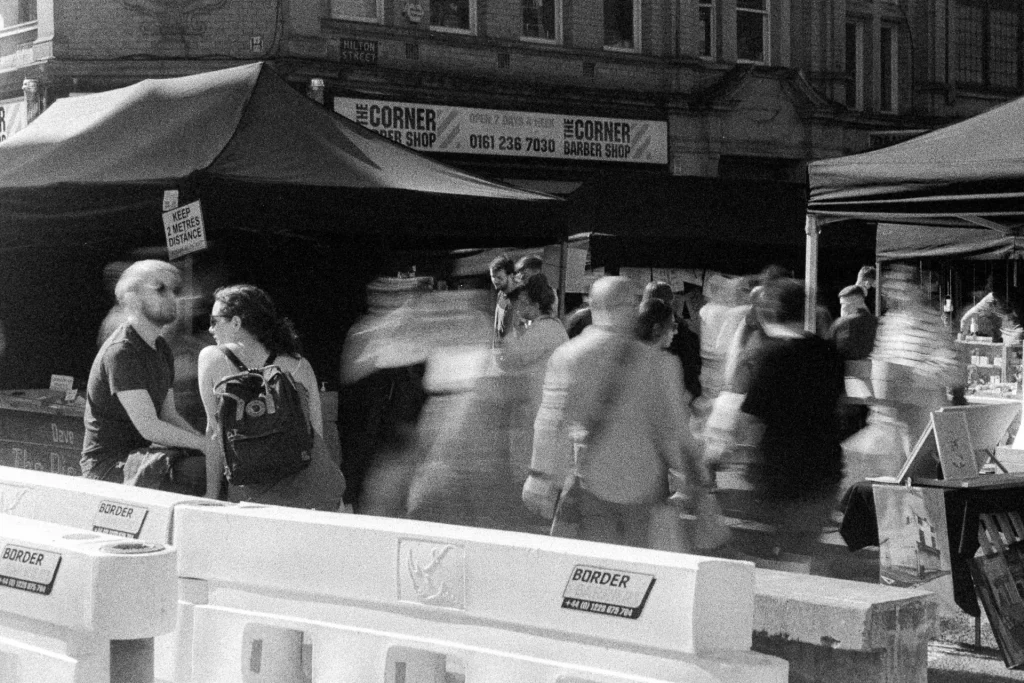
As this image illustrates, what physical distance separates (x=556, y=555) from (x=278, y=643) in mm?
1112

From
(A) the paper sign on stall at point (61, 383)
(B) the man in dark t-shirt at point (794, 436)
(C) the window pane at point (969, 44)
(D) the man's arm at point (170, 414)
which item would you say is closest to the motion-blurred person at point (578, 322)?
(A) the paper sign on stall at point (61, 383)

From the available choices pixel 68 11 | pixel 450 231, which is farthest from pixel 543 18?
pixel 450 231

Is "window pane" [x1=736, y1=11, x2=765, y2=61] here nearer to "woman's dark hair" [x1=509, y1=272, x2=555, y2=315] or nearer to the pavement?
"woman's dark hair" [x1=509, y1=272, x2=555, y2=315]

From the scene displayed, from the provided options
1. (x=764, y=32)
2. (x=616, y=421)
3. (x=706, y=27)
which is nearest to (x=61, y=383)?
(x=616, y=421)

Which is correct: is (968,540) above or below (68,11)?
below

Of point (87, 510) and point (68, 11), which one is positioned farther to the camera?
point (68, 11)

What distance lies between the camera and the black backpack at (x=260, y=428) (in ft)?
18.9

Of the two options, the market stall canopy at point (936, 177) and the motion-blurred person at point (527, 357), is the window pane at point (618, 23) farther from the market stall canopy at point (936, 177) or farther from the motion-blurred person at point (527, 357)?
the motion-blurred person at point (527, 357)

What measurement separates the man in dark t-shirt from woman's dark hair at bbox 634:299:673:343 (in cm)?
200

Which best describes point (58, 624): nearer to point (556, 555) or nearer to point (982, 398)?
point (556, 555)

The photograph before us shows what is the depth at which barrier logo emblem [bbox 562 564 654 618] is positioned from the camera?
3861mm

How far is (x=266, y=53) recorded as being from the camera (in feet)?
63.7

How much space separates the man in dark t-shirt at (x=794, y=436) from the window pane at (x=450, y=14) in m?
15.3

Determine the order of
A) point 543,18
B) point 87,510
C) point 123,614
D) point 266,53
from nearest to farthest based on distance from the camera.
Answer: point 123,614 < point 87,510 < point 266,53 < point 543,18
